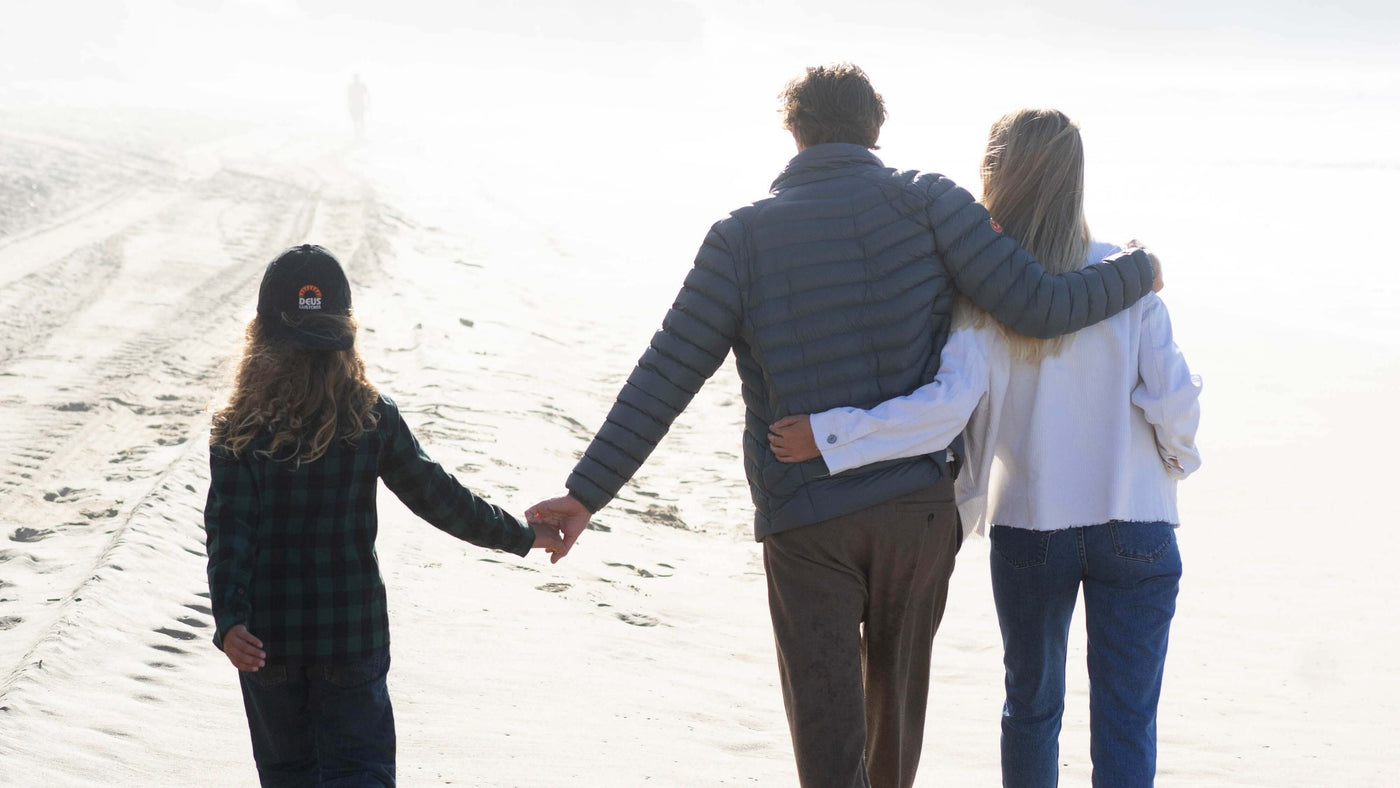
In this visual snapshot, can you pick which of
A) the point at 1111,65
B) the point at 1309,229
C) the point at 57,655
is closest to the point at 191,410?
the point at 57,655

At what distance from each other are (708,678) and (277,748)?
2.36 metres

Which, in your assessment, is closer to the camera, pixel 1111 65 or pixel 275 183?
pixel 275 183

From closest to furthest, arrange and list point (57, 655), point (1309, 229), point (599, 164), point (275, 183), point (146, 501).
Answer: point (57, 655), point (146, 501), point (1309, 229), point (275, 183), point (599, 164)

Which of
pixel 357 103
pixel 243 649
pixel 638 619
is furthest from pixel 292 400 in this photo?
pixel 357 103

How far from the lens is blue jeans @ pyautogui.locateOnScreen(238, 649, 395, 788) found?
2.59 m

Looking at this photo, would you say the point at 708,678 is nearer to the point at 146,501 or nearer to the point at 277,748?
the point at 277,748

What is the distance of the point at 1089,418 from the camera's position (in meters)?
2.86

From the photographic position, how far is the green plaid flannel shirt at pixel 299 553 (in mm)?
2529

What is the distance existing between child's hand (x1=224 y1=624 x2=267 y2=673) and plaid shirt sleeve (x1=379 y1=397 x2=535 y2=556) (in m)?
0.42

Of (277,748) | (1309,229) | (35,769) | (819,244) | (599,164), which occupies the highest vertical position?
(599,164)

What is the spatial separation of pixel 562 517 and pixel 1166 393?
4.74 feet

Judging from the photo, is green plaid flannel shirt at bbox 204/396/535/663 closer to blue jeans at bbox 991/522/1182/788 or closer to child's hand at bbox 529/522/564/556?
child's hand at bbox 529/522/564/556

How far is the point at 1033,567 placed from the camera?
2881mm

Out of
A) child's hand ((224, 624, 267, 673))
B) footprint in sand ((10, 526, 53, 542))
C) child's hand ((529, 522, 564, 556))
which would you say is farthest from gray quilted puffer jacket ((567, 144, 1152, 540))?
footprint in sand ((10, 526, 53, 542))
